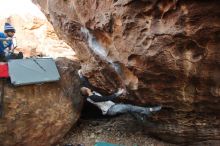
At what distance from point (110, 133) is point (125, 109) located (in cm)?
86

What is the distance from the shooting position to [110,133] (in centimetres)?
875

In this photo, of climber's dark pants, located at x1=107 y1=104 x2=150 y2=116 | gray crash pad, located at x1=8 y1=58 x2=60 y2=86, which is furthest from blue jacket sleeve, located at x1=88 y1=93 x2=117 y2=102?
gray crash pad, located at x1=8 y1=58 x2=60 y2=86

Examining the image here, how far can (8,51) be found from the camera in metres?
7.54

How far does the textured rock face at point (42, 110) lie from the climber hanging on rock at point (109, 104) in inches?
11.2

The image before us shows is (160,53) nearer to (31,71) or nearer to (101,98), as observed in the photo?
(101,98)

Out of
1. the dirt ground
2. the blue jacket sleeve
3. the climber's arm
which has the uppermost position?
the climber's arm

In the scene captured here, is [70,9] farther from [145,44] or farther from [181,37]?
A: [181,37]

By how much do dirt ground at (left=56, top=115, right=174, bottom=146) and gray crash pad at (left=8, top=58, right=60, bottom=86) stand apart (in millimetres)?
1819

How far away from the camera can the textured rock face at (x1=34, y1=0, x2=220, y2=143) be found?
530 centimetres

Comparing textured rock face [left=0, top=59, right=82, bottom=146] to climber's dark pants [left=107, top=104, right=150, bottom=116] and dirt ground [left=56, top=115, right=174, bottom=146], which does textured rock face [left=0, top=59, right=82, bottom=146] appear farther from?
climber's dark pants [left=107, top=104, right=150, bottom=116]

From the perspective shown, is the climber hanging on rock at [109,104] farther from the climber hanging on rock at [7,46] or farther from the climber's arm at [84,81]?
the climber hanging on rock at [7,46]

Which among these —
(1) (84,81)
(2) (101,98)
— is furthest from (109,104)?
(1) (84,81)

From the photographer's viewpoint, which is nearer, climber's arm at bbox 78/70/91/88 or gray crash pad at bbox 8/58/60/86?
gray crash pad at bbox 8/58/60/86

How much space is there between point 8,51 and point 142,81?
120 inches
